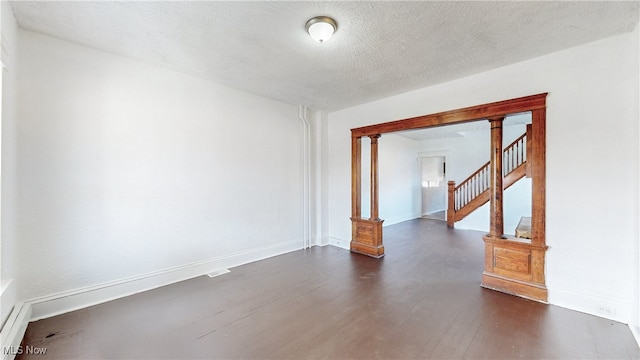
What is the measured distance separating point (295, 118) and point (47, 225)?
136 inches

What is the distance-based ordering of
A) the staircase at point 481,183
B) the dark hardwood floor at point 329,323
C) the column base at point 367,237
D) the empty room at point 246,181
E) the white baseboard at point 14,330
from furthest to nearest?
the staircase at point 481,183, the column base at point 367,237, the empty room at point 246,181, the dark hardwood floor at point 329,323, the white baseboard at point 14,330

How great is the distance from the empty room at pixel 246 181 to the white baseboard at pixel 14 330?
0.02 metres

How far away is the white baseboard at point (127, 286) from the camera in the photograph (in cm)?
243

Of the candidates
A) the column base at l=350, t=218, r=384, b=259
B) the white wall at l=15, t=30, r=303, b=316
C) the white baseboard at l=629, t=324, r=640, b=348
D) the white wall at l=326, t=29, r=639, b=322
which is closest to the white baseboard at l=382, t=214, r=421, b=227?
the column base at l=350, t=218, r=384, b=259

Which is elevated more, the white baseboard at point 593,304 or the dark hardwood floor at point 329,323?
the white baseboard at point 593,304

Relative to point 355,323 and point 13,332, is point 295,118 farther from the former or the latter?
point 13,332

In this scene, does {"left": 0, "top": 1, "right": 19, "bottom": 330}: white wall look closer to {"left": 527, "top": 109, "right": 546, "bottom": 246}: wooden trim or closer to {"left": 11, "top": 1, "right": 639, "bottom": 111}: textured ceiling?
{"left": 11, "top": 1, "right": 639, "bottom": 111}: textured ceiling

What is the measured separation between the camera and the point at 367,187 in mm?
6414

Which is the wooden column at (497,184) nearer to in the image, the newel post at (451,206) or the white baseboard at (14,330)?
the newel post at (451,206)

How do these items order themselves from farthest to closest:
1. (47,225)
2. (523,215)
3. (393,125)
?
(523,215), (393,125), (47,225)

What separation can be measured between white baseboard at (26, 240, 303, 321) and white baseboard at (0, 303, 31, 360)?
116 millimetres

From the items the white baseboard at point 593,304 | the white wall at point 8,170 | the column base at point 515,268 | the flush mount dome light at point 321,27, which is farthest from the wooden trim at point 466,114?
the white wall at point 8,170

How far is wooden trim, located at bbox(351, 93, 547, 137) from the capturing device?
2816mm

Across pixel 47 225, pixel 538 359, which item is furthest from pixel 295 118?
pixel 538 359
